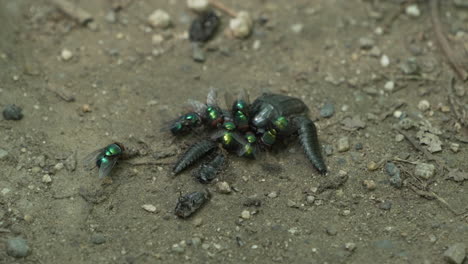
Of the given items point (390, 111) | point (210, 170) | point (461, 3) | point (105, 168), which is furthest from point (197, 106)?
point (461, 3)

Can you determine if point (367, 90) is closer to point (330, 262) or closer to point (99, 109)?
point (330, 262)

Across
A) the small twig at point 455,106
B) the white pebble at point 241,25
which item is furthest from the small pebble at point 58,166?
the small twig at point 455,106

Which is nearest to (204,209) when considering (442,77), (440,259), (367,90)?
(440,259)

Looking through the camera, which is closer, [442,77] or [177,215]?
[177,215]

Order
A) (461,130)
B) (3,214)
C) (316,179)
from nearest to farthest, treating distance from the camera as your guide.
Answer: (3,214)
(316,179)
(461,130)

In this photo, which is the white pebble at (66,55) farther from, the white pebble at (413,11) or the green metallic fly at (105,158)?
the white pebble at (413,11)

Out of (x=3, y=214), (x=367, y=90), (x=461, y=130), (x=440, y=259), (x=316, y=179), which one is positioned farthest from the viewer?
(x=367, y=90)

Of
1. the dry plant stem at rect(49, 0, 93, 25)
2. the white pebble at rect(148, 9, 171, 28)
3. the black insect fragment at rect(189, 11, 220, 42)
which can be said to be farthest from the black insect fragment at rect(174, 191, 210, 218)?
the dry plant stem at rect(49, 0, 93, 25)
